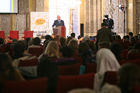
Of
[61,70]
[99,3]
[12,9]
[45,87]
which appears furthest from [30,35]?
[45,87]

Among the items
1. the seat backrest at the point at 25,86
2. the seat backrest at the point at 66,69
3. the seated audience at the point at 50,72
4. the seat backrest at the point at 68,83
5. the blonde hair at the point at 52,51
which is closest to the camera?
the seat backrest at the point at 25,86

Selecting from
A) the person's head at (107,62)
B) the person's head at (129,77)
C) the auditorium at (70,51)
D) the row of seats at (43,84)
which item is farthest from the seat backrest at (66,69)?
the person's head at (129,77)

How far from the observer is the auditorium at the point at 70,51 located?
2561 mm

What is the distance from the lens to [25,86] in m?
2.49

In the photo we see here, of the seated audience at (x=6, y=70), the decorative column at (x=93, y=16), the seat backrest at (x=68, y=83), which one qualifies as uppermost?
the decorative column at (x=93, y=16)

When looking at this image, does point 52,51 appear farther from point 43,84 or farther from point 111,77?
point 43,84

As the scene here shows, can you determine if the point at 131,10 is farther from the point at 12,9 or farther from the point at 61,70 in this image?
the point at 61,70

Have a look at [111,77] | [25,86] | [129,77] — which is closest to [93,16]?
[111,77]

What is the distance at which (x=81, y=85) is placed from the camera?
2.82 meters

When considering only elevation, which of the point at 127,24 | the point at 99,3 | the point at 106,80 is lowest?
the point at 106,80

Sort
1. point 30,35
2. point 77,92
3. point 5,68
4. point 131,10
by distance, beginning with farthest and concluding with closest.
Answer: point 131,10 → point 30,35 → point 5,68 → point 77,92

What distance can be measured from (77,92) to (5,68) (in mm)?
1134

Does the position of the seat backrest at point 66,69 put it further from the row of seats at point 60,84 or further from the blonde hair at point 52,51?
the blonde hair at point 52,51

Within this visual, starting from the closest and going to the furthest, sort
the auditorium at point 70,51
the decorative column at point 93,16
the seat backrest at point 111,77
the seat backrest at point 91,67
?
the auditorium at point 70,51 → the seat backrest at point 111,77 → the seat backrest at point 91,67 → the decorative column at point 93,16
